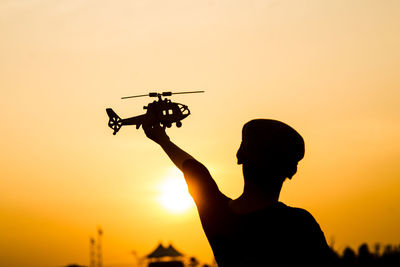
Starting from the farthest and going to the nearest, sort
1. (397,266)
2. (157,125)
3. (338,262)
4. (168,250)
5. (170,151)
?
1. (168,250)
2. (397,266)
3. (157,125)
4. (170,151)
5. (338,262)

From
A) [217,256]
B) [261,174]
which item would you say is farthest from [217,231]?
[261,174]

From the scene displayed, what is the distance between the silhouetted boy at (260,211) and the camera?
3.53 m

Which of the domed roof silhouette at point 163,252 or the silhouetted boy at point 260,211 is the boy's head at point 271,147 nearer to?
the silhouetted boy at point 260,211

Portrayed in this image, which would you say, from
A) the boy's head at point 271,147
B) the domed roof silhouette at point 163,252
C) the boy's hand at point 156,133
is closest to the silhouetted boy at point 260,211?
the boy's head at point 271,147

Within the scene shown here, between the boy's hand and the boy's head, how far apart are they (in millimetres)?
584

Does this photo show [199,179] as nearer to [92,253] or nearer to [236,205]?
[236,205]

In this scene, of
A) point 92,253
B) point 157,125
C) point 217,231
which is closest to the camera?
point 217,231

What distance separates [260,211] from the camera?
364 cm

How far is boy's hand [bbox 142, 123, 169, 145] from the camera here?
4100mm

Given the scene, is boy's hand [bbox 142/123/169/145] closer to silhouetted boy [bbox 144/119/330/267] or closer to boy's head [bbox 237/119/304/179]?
silhouetted boy [bbox 144/119/330/267]

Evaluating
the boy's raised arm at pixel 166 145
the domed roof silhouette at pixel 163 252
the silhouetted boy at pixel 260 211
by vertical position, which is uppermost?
the domed roof silhouette at pixel 163 252

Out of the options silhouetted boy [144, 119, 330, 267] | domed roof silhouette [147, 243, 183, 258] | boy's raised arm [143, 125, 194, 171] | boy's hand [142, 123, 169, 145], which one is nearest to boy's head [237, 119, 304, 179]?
silhouetted boy [144, 119, 330, 267]

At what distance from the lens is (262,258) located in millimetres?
3537

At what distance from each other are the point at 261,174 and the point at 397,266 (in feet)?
98.0
